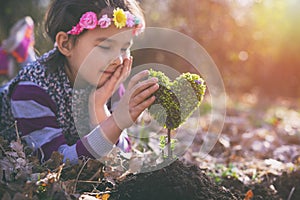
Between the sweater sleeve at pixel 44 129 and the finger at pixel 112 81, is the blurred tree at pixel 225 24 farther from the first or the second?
the sweater sleeve at pixel 44 129

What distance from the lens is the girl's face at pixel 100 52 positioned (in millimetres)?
2481

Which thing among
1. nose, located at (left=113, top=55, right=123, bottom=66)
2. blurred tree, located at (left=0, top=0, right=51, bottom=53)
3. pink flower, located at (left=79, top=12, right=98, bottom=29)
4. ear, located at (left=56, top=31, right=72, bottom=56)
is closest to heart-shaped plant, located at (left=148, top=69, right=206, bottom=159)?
nose, located at (left=113, top=55, right=123, bottom=66)

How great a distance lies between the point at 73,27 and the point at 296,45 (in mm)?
10255

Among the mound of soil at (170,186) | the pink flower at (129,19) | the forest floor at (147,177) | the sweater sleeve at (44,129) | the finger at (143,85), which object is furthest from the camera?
the pink flower at (129,19)

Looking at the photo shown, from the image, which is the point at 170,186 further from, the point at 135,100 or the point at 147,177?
the point at 135,100

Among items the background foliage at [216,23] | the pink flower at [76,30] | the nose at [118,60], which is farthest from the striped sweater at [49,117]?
the background foliage at [216,23]

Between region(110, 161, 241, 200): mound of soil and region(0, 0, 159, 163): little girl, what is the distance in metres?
0.41

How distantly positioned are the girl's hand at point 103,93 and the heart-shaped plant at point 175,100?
0.64 m

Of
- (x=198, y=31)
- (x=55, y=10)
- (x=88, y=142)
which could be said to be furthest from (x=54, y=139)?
(x=198, y=31)

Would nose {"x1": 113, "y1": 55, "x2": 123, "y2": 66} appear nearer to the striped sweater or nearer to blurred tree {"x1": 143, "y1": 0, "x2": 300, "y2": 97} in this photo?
the striped sweater

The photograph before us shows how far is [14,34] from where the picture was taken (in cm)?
646

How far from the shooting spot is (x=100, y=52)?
248 centimetres

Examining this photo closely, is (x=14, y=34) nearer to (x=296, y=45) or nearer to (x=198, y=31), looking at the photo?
(x=198, y=31)

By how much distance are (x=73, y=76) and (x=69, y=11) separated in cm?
39
